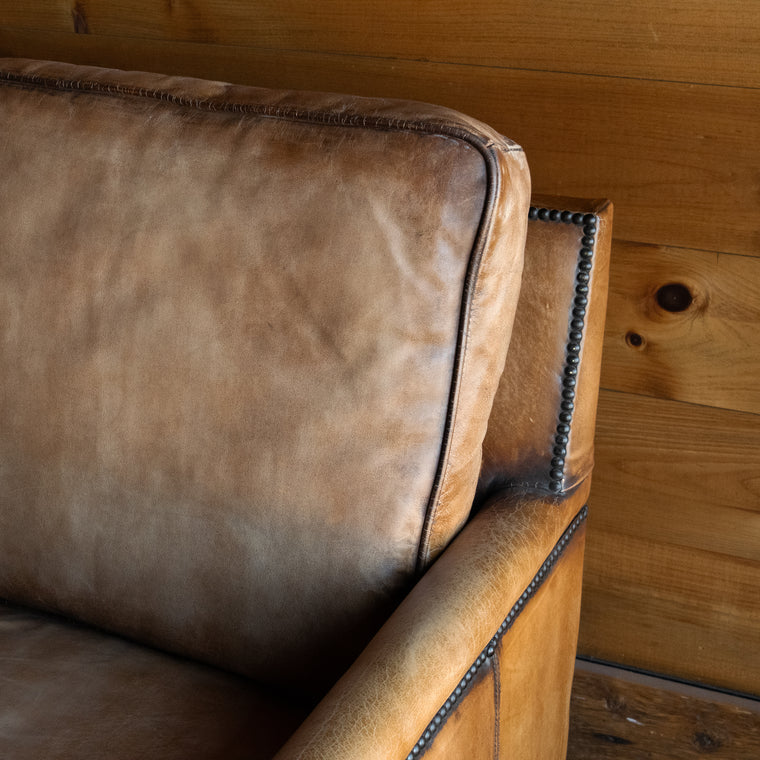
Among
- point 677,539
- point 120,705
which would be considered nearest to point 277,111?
point 120,705

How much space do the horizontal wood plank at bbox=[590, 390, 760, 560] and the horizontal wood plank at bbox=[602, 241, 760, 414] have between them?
30 millimetres

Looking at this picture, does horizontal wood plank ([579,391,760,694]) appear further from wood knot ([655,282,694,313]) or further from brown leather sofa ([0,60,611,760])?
brown leather sofa ([0,60,611,760])

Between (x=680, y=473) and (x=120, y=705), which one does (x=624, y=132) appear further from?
(x=120, y=705)

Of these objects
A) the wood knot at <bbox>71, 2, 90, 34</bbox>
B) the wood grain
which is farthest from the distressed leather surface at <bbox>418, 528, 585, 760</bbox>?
the wood knot at <bbox>71, 2, 90, 34</bbox>

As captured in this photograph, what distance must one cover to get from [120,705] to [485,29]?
90cm

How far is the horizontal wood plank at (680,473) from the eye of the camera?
124 centimetres

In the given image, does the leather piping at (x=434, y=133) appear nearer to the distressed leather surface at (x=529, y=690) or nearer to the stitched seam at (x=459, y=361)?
the stitched seam at (x=459, y=361)

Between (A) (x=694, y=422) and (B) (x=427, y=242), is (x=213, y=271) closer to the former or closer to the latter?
(B) (x=427, y=242)

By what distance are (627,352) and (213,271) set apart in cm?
65

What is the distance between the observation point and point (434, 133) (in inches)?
31.0

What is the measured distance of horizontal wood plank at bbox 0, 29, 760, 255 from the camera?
111cm

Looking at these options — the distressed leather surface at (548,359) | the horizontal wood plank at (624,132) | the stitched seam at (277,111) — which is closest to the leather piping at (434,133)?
the stitched seam at (277,111)

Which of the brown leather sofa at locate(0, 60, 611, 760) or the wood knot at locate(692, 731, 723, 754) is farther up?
the brown leather sofa at locate(0, 60, 611, 760)

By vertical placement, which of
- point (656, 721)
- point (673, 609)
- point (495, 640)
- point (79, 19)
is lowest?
point (656, 721)
